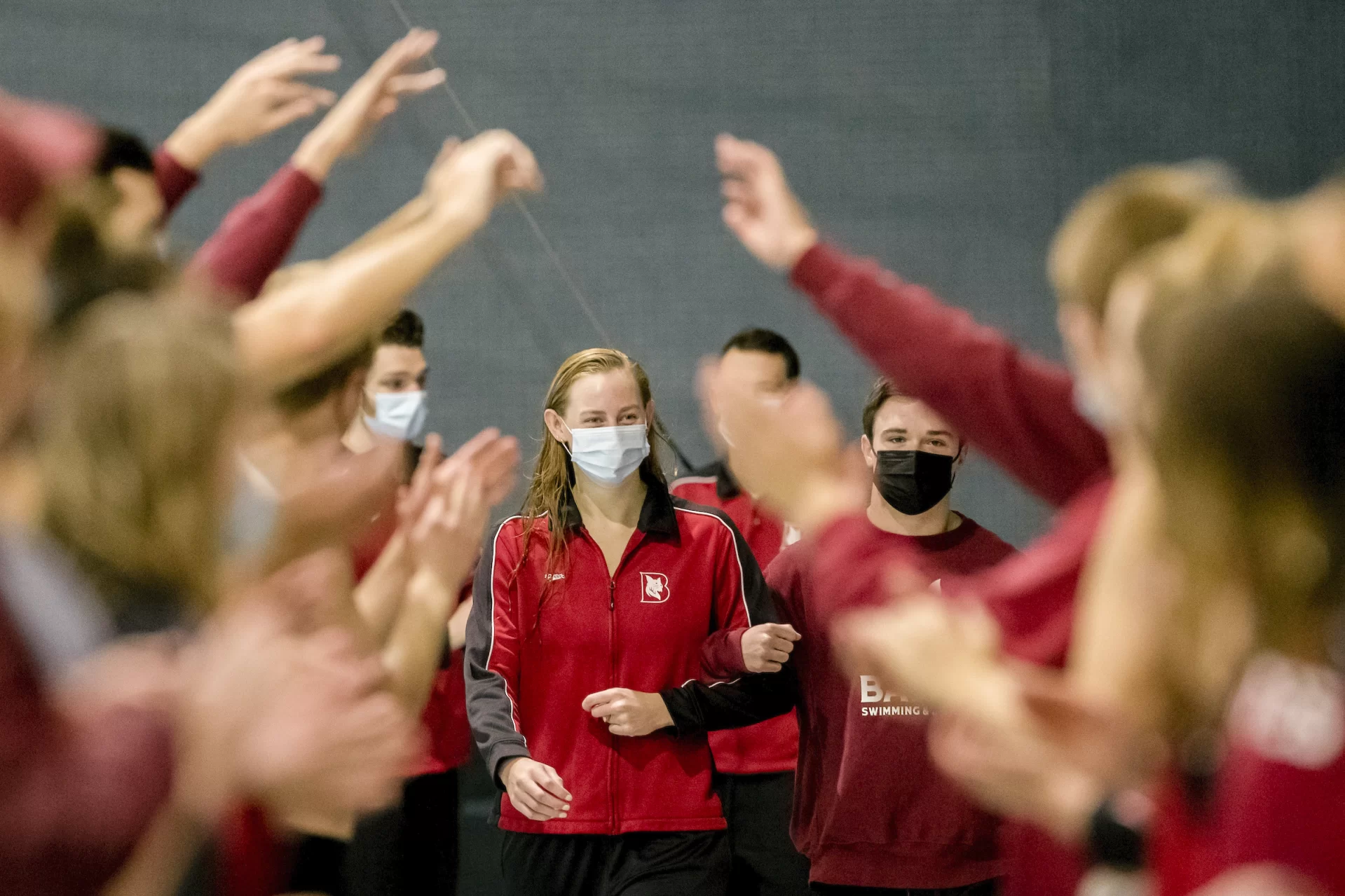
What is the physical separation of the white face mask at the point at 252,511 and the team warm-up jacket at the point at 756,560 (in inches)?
55.5

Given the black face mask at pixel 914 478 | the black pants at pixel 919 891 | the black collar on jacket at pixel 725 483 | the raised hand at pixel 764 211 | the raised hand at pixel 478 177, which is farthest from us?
the black collar on jacket at pixel 725 483

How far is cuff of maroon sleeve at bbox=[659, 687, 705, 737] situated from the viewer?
2.91 m

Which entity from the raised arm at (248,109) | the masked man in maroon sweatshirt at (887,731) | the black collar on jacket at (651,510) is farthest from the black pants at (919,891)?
the raised arm at (248,109)

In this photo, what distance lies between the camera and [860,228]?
516 cm

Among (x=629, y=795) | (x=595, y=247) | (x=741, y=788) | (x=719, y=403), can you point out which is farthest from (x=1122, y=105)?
(x=719, y=403)

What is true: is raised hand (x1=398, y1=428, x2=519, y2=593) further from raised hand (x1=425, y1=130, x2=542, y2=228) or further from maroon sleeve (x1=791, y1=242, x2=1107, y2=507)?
maroon sleeve (x1=791, y1=242, x2=1107, y2=507)

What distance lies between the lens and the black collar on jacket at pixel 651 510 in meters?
3.08

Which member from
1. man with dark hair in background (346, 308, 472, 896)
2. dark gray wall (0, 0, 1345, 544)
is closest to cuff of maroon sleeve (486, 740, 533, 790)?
man with dark hair in background (346, 308, 472, 896)

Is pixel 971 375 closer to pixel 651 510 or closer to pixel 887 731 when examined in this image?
pixel 887 731

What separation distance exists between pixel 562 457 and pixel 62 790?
216 centimetres

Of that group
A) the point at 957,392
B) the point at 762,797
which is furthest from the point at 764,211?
the point at 762,797

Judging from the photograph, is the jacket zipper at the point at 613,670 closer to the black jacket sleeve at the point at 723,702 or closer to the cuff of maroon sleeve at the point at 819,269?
the black jacket sleeve at the point at 723,702

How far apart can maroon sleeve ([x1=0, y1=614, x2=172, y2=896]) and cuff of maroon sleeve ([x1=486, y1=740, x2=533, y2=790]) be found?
1.80 m

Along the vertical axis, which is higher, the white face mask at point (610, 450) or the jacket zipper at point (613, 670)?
the white face mask at point (610, 450)
